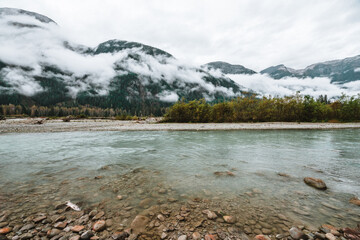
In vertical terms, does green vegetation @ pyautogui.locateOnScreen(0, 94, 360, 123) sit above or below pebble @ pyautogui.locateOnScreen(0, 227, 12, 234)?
above

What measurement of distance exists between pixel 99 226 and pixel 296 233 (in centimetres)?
417

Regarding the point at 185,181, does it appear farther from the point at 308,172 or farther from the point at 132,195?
the point at 308,172

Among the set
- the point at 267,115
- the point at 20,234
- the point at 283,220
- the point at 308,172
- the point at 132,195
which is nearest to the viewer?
the point at 20,234

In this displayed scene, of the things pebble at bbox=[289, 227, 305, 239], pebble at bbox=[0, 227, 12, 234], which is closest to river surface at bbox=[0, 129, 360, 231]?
pebble at bbox=[289, 227, 305, 239]

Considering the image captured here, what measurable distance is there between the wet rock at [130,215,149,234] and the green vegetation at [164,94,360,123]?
151 feet

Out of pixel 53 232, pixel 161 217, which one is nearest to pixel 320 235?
pixel 161 217

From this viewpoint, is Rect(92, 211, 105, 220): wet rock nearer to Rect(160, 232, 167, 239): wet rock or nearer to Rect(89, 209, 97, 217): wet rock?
Rect(89, 209, 97, 217): wet rock

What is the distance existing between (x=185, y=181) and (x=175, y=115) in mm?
44566

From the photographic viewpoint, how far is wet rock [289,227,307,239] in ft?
10.4

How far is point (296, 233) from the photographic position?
3.25 m

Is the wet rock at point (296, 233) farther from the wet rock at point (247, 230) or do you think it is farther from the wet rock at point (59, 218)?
the wet rock at point (59, 218)

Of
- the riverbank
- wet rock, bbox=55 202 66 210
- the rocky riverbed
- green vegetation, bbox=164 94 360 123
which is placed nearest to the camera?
the rocky riverbed

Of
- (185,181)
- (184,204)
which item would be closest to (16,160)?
(185,181)

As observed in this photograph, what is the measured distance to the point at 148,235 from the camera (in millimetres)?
3316
